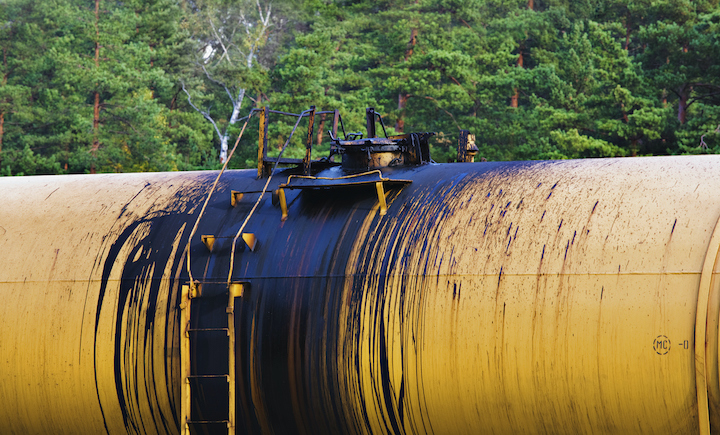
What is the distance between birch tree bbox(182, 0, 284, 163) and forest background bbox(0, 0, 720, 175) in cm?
23

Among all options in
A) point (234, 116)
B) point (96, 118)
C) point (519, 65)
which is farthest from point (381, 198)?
point (234, 116)

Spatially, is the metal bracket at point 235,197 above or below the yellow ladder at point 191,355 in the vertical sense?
above

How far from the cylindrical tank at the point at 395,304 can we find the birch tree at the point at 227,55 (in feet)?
127

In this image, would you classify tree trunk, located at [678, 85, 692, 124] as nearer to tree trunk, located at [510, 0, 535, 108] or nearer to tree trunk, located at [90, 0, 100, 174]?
tree trunk, located at [510, 0, 535, 108]


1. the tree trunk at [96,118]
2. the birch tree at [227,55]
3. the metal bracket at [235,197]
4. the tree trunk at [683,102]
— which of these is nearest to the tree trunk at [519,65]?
the tree trunk at [683,102]

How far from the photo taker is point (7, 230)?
25.6 feet

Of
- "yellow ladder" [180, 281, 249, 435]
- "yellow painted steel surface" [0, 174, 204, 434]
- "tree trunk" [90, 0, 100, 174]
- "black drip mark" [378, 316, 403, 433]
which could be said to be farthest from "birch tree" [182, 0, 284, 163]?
"black drip mark" [378, 316, 403, 433]

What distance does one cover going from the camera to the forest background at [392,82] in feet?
99.1

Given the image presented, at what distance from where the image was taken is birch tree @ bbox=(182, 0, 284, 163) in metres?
50.3

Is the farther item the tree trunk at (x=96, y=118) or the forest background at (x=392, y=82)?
the tree trunk at (x=96, y=118)

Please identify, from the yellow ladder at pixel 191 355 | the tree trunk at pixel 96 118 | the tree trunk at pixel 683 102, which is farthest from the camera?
the tree trunk at pixel 96 118

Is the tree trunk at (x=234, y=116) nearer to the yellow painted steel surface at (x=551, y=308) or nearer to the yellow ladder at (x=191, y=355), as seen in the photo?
the yellow ladder at (x=191, y=355)

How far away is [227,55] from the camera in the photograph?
53312 millimetres

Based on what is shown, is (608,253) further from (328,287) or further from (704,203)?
(328,287)
